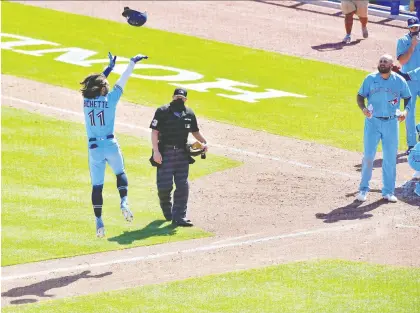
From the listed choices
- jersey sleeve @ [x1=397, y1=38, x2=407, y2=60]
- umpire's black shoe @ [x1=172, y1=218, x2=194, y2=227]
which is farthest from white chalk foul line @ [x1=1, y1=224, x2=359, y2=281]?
jersey sleeve @ [x1=397, y1=38, x2=407, y2=60]

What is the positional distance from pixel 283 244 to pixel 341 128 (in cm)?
783

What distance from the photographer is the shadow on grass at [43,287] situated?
1773 cm

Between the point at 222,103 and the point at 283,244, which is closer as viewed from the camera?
the point at 283,244

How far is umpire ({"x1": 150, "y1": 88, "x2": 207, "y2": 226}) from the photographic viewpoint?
776 inches

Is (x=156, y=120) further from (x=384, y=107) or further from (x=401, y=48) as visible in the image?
(x=401, y=48)

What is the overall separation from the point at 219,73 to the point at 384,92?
1193 centimetres

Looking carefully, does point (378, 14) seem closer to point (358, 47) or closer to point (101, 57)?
point (358, 47)

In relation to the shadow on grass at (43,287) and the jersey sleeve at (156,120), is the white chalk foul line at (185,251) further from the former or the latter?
the jersey sleeve at (156,120)

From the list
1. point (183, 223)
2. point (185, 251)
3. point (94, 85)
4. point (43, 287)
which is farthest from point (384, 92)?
point (43, 287)

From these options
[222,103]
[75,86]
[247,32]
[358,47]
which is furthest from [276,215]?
[247,32]

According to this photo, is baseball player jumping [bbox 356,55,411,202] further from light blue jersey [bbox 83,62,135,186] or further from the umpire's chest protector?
light blue jersey [bbox 83,62,135,186]

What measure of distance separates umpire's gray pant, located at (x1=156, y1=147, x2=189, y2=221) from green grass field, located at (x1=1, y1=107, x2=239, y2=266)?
1.23 feet

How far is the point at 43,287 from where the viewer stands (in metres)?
18.0

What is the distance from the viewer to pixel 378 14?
36.8 meters
